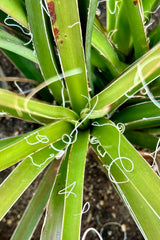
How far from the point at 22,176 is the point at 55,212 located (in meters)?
0.12

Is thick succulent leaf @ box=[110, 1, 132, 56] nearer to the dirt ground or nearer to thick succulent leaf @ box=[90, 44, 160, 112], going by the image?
thick succulent leaf @ box=[90, 44, 160, 112]

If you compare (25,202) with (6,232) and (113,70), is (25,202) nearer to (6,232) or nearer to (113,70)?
(6,232)

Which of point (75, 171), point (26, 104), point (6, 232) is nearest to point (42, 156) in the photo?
point (75, 171)

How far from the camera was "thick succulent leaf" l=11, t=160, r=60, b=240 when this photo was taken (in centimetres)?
69

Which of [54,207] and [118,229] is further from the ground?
[118,229]

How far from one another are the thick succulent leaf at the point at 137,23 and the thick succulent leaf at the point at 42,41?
179 mm

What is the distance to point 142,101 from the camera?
2.46 feet

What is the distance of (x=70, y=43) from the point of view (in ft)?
1.78

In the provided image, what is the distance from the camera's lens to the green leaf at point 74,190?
548 millimetres

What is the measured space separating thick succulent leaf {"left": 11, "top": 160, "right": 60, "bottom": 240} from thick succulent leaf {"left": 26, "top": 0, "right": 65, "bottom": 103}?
9.6 inches

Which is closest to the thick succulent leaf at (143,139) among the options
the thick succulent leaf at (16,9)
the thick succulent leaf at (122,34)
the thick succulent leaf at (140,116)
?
the thick succulent leaf at (140,116)

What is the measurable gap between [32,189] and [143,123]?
0.48 m

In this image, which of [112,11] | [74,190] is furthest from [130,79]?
[112,11]

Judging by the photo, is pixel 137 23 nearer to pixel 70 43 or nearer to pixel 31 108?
pixel 70 43
